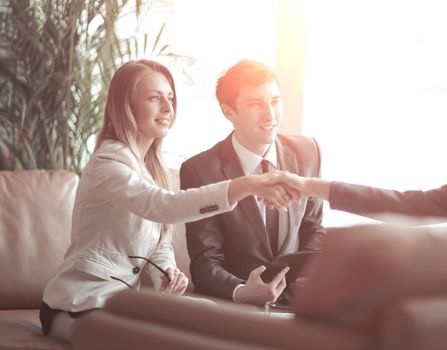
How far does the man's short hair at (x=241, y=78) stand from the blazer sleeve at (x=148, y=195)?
720mm

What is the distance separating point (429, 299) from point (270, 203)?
167 centimetres

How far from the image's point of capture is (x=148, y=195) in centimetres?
262

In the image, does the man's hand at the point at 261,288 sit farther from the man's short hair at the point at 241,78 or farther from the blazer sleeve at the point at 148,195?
the man's short hair at the point at 241,78

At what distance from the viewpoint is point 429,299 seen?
48.8 inches

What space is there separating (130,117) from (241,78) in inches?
25.3

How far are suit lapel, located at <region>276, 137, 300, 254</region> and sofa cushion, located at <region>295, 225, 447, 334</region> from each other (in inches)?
77.2

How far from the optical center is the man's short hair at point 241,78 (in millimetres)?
3332

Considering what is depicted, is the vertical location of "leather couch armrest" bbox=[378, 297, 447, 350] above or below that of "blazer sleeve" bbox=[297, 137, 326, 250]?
above

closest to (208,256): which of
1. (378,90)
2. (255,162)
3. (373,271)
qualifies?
(255,162)

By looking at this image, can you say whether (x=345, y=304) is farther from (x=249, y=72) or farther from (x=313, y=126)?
(x=313, y=126)

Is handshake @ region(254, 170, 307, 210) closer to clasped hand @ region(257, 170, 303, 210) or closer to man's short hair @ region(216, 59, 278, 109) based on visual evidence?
clasped hand @ region(257, 170, 303, 210)

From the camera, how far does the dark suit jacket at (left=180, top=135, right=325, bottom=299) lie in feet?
10.3

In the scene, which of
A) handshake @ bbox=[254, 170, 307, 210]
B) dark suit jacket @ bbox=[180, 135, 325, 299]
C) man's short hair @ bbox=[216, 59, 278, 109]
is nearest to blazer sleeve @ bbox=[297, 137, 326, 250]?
dark suit jacket @ bbox=[180, 135, 325, 299]

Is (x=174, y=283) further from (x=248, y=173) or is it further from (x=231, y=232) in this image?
(x=248, y=173)
